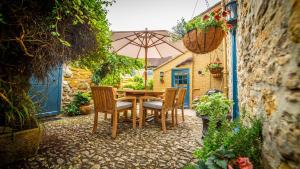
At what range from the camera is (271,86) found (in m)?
0.98

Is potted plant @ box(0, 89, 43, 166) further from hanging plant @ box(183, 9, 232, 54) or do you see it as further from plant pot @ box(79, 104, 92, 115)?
plant pot @ box(79, 104, 92, 115)

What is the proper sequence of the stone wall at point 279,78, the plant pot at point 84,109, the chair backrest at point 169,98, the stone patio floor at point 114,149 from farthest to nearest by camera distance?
the plant pot at point 84,109 → the chair backrest at point 169,98 → the stone patio floor at point 114,149 → the stone wall at point 279,78

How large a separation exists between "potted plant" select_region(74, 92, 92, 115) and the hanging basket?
375 cm

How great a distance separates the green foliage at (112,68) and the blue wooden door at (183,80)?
6.97 ft

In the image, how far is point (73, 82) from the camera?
5.11 meters

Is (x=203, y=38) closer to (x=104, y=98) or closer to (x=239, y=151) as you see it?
(x=239, y=151)

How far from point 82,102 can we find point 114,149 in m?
3.12

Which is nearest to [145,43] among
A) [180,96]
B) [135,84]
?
[180,96]

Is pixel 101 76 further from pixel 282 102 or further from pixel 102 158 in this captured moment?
pixel 282 102

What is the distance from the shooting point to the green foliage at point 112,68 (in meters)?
5.99

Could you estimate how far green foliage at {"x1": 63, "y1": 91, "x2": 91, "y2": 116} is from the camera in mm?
4633

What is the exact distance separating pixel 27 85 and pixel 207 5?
3.43 metres

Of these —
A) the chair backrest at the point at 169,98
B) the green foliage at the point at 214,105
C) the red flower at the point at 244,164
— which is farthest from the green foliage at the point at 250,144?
the chair backrest at the point at 169,98

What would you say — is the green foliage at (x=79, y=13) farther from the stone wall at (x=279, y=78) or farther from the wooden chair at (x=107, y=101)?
the stone wall at (x=279, y=78)
